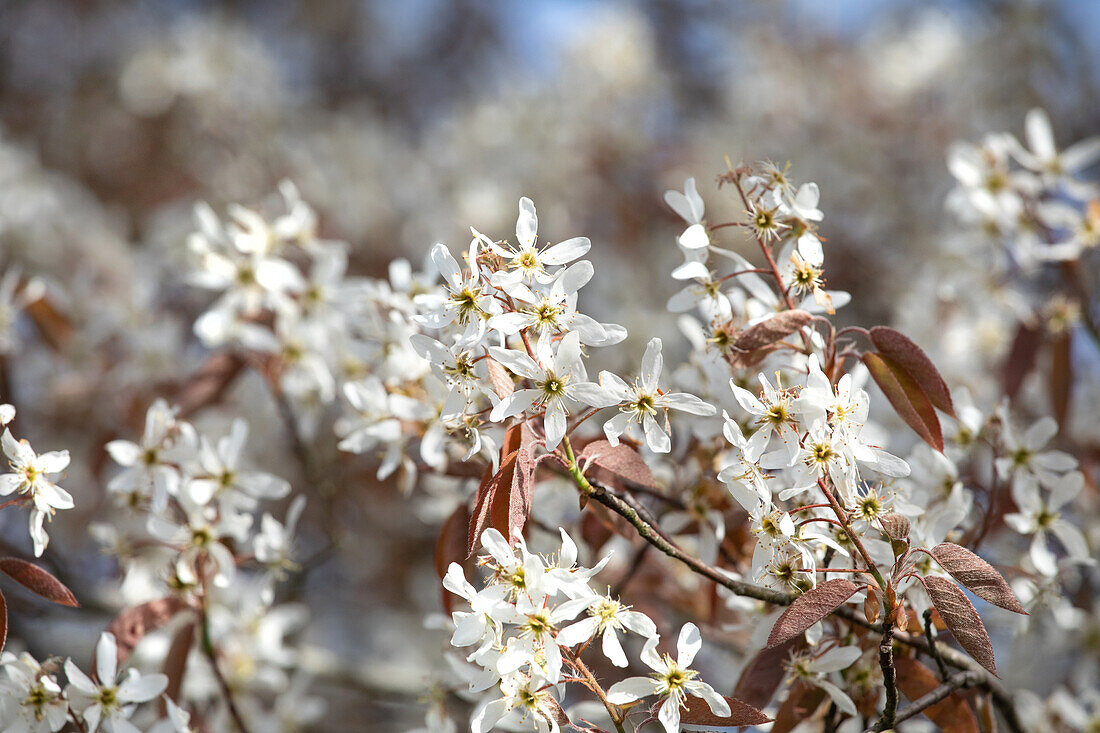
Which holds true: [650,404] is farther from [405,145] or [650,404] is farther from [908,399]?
[405,145]

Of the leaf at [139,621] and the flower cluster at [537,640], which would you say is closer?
the flower cluster at [537,640]

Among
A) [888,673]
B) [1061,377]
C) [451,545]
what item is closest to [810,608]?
[888,673]

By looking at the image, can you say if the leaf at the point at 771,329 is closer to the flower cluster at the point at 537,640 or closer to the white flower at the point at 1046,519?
the flower cluster at the point at 537,640

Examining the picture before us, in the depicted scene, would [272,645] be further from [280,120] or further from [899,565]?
[280,120]

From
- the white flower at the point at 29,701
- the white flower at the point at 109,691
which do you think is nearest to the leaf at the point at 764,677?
the white flower at the point at 109,691

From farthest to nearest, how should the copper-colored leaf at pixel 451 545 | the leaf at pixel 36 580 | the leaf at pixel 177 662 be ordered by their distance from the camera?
the leaf at pixel 177 662 → the copper-colored leaf at pixel 451 545 → the leaf at pixel 36 580

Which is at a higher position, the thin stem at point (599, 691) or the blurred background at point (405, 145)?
the blurred background at point (405, 145)
